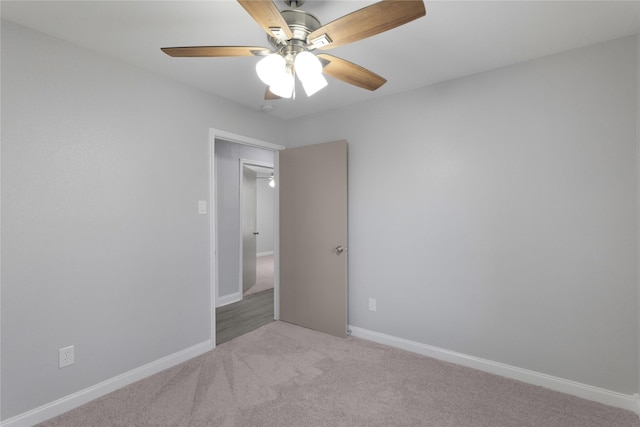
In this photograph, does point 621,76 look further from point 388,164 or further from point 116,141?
point 116,141

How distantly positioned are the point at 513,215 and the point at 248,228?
12.6 feet

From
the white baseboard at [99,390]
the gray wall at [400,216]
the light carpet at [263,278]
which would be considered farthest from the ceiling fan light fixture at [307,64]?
the light carpet at [263,278]

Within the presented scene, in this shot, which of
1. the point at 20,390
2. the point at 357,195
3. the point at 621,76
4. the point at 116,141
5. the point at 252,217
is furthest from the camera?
the point at 252,217

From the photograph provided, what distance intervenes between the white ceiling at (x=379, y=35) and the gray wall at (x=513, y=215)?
10.5 inches

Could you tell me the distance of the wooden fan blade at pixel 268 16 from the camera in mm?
1122

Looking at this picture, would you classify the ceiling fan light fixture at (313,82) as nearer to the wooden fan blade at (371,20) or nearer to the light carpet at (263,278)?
the wooden fan blade at (371,20)

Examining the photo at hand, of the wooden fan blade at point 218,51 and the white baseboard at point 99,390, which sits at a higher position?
the wooden fan blade at point 218,51

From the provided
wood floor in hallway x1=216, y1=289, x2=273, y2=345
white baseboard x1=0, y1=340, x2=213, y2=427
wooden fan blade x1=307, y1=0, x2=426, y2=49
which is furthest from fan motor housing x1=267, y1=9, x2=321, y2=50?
wood floor in hallway x1=216, y1=289, x2=273, y2=345

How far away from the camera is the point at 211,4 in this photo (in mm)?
1631

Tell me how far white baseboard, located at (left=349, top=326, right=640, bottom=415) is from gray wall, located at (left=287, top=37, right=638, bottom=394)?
4cm

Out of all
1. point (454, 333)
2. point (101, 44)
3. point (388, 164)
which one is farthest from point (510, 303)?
point (101, 44)

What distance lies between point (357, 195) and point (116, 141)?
2130mm

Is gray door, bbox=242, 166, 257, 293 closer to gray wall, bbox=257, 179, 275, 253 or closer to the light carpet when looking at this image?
the light carpet

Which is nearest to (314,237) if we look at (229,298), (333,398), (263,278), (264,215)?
(333,398)
